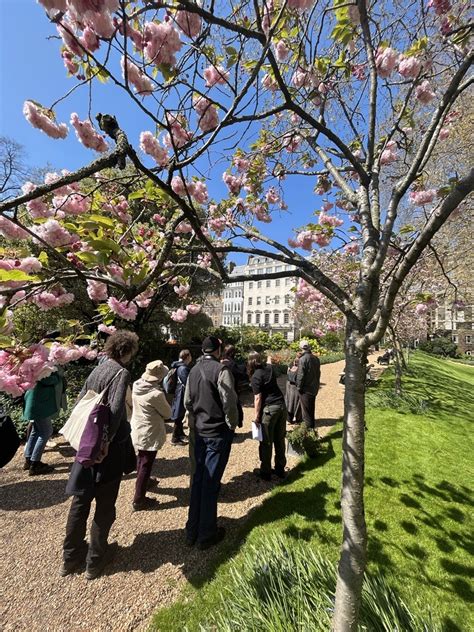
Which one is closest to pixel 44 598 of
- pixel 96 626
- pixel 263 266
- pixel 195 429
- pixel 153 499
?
pixel 96 626

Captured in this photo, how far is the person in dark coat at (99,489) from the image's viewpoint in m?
2.77

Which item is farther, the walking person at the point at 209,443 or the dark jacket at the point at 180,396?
the dark jacket at the point at 180,396

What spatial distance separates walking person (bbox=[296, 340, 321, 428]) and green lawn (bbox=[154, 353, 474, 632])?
74 cm

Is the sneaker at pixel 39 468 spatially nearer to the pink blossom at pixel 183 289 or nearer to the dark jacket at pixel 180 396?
the dark jacket at pixel 180 396

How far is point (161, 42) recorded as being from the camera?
1.75m

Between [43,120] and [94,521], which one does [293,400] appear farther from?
[43,120]

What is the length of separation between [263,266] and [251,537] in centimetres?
5970

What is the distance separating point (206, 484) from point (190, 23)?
403 centimetres

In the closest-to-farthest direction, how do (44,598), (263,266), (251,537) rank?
(44,598) < (251,537) < (263,266)

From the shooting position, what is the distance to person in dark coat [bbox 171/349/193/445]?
5957mm

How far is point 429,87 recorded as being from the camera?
2.71 m

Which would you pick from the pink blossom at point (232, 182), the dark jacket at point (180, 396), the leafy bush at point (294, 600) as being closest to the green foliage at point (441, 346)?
the dark jacket at point (180, 396)

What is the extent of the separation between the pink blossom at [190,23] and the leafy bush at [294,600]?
3.96 metres

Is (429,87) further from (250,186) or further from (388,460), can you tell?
(388,460)
